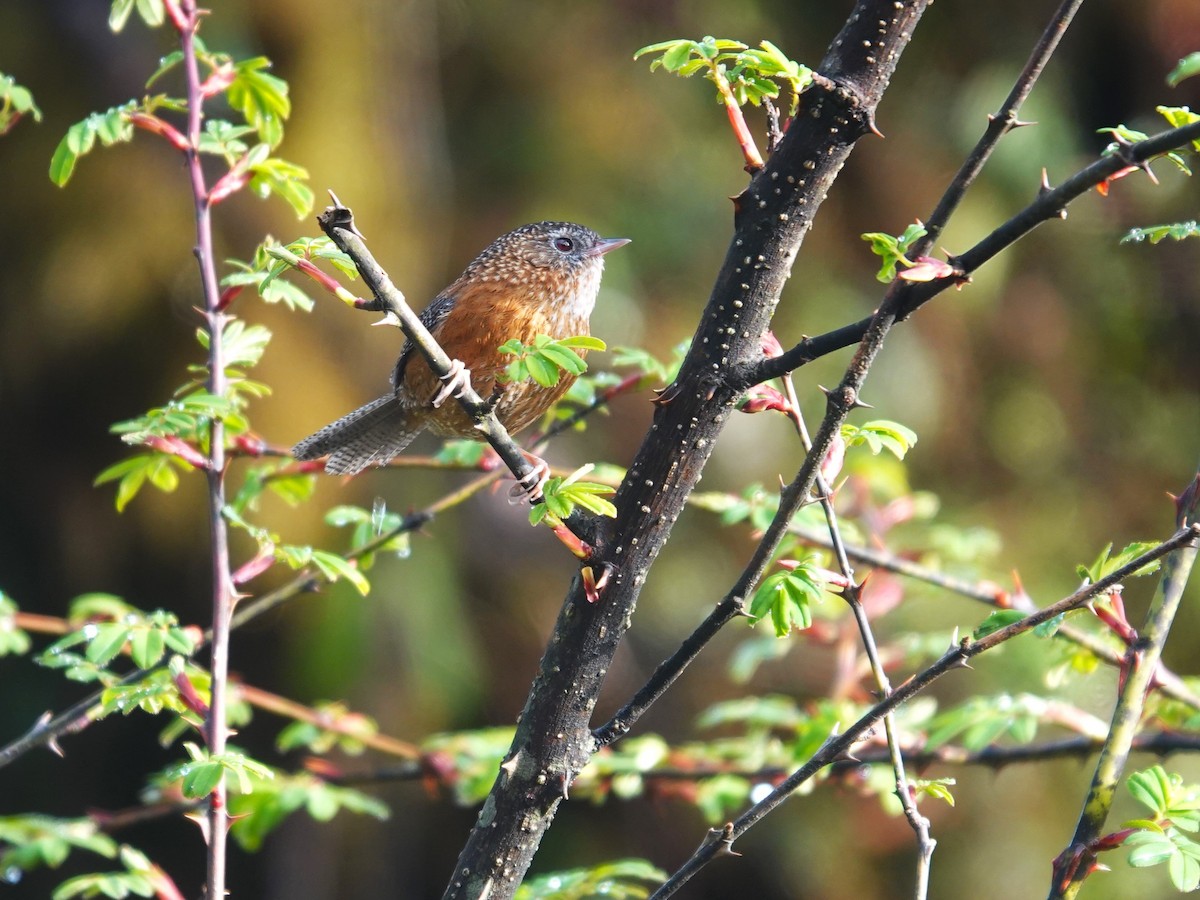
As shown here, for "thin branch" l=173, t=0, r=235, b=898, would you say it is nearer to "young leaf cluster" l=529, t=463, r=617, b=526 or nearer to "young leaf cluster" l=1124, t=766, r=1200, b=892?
"young leaf cluster" l=529, t=463, r=617, b=526

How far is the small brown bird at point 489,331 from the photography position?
280 centimetres

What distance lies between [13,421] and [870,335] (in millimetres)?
5059

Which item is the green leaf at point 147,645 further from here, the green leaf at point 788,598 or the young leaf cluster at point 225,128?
the green leaf at point 788,598

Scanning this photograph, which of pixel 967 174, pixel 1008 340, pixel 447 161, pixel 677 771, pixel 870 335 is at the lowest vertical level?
pixel 677 771

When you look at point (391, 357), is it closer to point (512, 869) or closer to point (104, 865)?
point (104, 865)

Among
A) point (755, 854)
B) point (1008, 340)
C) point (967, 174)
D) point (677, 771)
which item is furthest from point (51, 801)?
point (967, 174)

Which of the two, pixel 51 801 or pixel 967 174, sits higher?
pixel 967 174

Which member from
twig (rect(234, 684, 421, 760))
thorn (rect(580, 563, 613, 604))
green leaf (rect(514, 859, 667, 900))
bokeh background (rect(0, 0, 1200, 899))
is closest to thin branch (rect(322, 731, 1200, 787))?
twig (rect(234, 684, 421, 760))

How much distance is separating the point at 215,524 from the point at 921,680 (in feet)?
4.12

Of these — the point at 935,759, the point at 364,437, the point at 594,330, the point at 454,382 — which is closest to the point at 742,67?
the point at 454,382

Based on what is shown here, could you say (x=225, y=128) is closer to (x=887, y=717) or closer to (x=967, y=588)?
(x=887, y=717)

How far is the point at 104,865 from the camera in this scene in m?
5.46

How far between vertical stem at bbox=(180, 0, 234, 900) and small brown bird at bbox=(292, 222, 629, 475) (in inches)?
21.1

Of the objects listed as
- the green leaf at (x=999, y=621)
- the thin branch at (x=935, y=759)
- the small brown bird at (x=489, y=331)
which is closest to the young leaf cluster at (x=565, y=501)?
the green leaf at (x=999, y=621)
